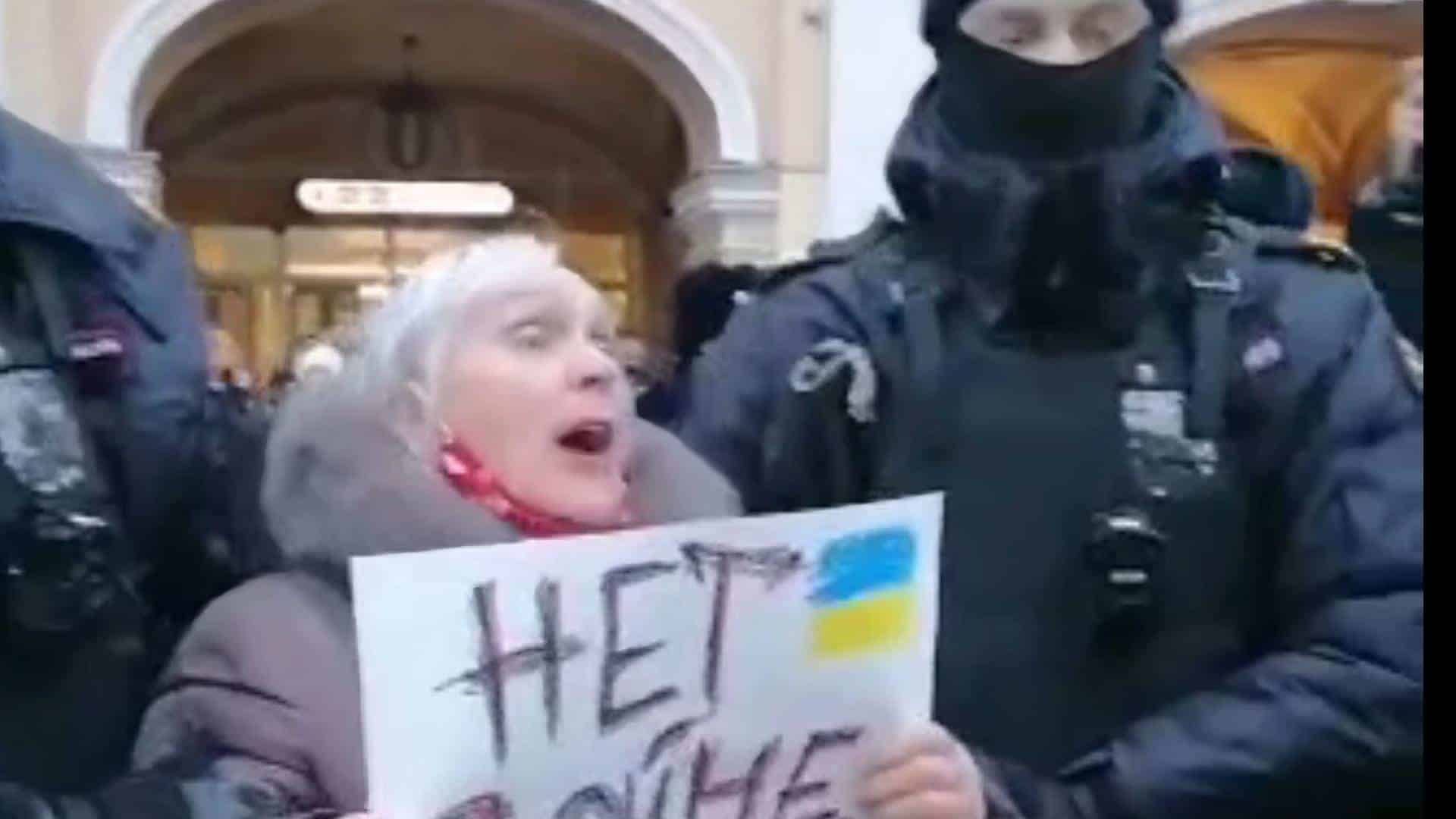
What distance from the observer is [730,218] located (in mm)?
958

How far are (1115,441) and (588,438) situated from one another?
196 millimetres

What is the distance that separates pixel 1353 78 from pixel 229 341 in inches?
18.6

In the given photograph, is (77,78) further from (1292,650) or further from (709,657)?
(1292,650)

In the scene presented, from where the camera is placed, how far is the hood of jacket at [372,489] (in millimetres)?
774

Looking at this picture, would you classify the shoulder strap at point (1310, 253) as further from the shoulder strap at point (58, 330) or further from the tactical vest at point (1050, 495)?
the shoulder strap at point (58, 330)

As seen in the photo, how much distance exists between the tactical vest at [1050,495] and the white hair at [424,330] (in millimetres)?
119

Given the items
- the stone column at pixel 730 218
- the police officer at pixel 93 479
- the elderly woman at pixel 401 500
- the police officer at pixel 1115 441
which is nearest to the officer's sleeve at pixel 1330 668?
the police officer at pixel 1115 441

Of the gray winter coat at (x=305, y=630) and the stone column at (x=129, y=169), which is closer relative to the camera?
the gray winter coat at (x=305, y=630)

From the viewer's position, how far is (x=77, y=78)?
919 mm

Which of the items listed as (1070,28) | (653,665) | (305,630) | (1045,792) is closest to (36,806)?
(305,630)

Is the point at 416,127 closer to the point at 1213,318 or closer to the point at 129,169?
the point at 129,169

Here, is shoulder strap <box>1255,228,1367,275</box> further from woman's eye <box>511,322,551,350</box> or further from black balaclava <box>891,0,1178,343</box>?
woman's eye <box>511,322,551,350</box>

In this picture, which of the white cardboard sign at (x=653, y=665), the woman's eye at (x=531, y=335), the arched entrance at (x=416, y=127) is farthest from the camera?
the arched entrance at (x=416, y=127)

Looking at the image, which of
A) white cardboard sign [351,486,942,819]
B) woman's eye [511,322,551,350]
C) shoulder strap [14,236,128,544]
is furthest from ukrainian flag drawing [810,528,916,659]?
shoulder strap [14,236,128,544]
